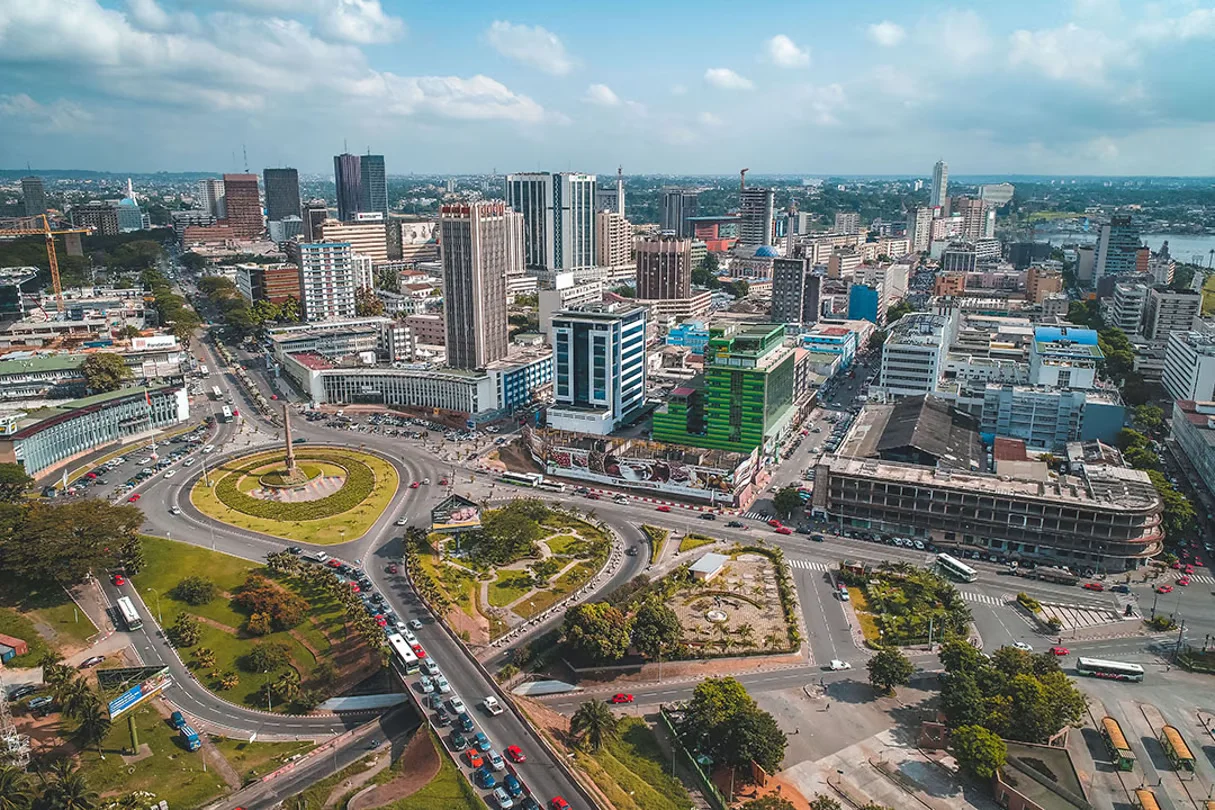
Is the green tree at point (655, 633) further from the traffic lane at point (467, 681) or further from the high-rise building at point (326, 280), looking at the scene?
the high-rise building at point (326, 280)

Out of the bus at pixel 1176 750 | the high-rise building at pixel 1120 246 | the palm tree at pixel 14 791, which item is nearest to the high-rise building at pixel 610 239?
the high-rise building at pixel 1120 246

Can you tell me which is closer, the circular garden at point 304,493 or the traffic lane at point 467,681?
the traffic lane at point 467,681

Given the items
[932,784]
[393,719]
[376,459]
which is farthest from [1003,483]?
[376,459]

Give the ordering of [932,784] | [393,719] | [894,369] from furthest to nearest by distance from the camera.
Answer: [894,369] → [393,719] → [932,784]

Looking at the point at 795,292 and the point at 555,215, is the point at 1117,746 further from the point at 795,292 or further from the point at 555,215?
the point at 555,215

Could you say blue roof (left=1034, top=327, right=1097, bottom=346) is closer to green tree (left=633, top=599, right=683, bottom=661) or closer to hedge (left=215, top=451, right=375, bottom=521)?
green tree (left=633, top=599, right=683, bottom=661)

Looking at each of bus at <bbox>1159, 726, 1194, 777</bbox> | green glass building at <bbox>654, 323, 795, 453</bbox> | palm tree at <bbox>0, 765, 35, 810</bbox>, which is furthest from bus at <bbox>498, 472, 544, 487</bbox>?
bus at <bbox>1159, 726, 1194, 777</bbox>

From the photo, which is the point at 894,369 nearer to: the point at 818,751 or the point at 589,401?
the point at 589,401
